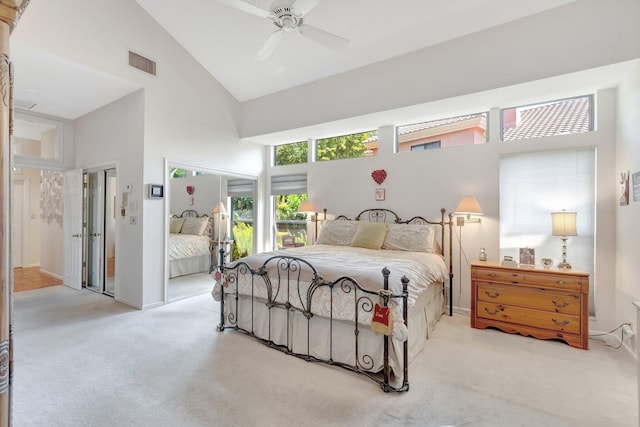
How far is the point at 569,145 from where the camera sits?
361 centimetres

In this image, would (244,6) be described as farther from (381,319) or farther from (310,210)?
(310,210)

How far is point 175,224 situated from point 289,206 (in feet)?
7.61

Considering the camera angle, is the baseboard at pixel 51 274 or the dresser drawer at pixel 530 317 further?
the baseboard at pixel 51 274

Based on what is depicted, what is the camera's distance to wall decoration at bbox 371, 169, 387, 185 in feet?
16.1

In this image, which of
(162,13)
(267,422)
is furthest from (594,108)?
(162,13)

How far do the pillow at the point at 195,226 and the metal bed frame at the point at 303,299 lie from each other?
177 centimetres

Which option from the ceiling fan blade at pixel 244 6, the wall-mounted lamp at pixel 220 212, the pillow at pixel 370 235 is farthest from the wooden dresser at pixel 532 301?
the wall-mounted lamp at pixel 220 212

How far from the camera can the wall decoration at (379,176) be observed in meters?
4.92

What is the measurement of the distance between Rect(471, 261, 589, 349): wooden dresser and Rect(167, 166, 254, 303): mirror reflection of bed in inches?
166

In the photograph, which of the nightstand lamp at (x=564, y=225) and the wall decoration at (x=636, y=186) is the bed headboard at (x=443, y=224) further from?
the wall decoration at (x=636, y=186)

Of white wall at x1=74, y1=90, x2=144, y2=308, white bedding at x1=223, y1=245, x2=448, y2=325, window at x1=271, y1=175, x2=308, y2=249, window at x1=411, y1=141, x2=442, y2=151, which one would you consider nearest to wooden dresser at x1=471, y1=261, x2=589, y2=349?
white bedding at x1=223, y1=245, x2=448, y2=325

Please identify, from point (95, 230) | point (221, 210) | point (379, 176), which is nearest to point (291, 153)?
point (221, 210)

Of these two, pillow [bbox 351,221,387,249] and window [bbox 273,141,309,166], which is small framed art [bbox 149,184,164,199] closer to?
window [bbox 273,141,309,166]

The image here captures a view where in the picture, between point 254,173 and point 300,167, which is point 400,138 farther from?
point 254,173
